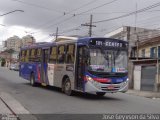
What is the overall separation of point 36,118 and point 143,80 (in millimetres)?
24777

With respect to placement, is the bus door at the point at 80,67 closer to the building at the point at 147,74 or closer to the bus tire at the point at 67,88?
the bus tire at the point at 67,88

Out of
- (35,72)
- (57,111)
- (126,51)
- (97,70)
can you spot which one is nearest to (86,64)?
(97,70)

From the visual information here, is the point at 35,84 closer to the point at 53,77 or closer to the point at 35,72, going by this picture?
the point at 35,72

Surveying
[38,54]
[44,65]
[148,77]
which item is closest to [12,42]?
[148,77]

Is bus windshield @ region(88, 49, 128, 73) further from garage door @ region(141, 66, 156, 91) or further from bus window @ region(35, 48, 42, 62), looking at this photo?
garage door @ region(141, 66, 156, 91)

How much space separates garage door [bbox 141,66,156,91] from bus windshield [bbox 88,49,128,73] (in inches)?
637

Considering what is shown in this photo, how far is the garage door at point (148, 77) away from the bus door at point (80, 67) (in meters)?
16.6

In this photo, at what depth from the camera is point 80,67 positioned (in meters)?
18.7

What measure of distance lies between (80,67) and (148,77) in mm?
17628

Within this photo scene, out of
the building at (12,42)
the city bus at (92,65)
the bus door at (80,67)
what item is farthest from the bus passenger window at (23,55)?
the building at (12,42)

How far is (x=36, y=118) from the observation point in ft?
40.0

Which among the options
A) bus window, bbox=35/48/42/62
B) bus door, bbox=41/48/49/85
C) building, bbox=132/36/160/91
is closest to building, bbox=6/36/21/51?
building, bbox=132/36/160/91

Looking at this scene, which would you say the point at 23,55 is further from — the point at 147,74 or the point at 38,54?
the point at 147,74

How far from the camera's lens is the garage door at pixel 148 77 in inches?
1356
